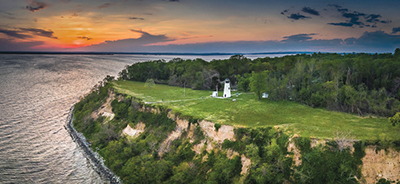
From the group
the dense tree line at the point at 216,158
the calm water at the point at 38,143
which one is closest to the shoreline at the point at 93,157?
the calm water at the point at 38,143

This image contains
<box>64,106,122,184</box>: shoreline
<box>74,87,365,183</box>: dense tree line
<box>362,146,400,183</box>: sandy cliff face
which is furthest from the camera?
<box>64,106,122,184</box>: shoreline

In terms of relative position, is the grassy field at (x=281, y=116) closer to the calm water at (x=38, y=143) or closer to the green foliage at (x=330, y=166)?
the green foliage at (x=330, y=166)

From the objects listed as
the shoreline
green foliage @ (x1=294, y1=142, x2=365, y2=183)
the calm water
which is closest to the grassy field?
green foliage @ (x1=294, y1=142, x2=365, y2=183)

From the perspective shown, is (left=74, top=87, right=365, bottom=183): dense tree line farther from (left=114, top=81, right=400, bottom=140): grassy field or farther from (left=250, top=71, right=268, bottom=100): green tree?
(left=250, top=71, right=268, bottom=100): green tree

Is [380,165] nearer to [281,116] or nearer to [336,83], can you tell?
[281,116]

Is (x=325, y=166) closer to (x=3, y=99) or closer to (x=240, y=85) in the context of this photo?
(x=240, y=85)

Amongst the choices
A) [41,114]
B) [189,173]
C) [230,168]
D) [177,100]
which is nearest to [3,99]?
[41,114]
